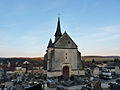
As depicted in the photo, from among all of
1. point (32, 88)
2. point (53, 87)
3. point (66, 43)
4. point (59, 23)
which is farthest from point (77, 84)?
point (59, 23)

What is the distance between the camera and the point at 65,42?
28609mm

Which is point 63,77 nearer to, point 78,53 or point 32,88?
point 78,53

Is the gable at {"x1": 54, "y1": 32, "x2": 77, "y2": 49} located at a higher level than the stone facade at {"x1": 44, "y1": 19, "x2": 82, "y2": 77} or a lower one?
higher

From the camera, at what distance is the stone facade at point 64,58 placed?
90.8ft

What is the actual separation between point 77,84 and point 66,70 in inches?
224

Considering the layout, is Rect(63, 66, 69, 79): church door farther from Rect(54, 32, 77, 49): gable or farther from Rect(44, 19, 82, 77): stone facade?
Rect(54, 32, 77, 49): gable

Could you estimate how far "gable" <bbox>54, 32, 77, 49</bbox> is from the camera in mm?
28172

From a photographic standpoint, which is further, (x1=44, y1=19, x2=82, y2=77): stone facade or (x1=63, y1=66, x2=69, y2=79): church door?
(x1=63, y1=66, x2=69, y2=79): church door

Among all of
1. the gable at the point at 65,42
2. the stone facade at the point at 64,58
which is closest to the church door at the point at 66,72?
the stone facade at the point at 64,58

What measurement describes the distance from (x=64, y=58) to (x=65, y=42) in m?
3.18

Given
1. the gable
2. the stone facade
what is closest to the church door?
Result: the stone facade

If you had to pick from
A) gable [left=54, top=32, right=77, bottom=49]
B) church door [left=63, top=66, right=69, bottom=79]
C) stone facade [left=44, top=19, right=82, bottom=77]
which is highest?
gable [left=54, top=32, right=77, bottom=49]

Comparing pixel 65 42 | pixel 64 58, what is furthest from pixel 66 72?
pixel 65 42

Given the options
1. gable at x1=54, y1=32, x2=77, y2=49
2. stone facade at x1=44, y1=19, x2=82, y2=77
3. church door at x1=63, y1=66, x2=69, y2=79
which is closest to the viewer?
stone facade at x1=44, y1=19, x2=82, y2=77
